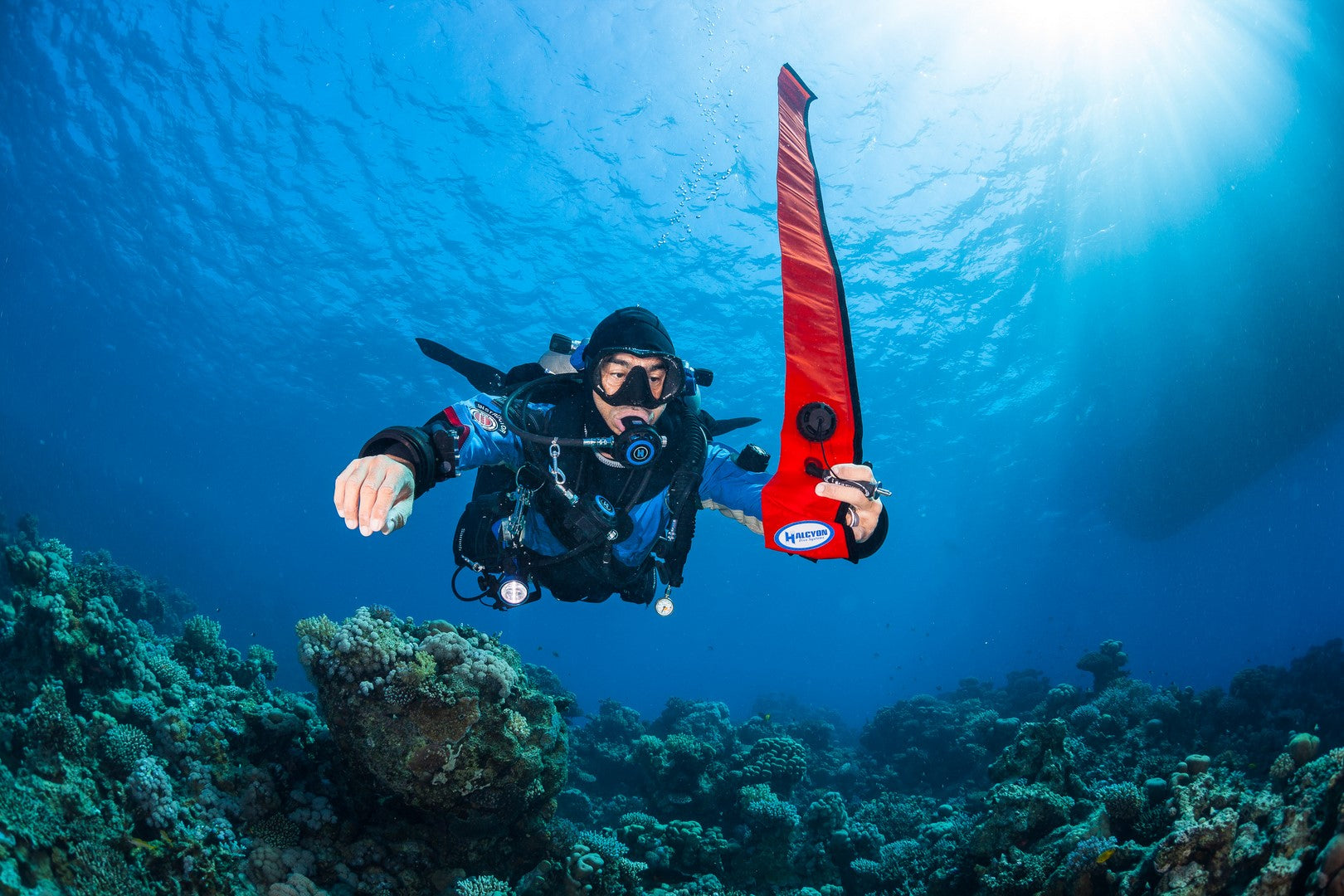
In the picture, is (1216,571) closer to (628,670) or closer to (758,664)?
(758,664)

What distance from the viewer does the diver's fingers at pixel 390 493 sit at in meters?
2.26

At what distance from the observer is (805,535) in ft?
9.94

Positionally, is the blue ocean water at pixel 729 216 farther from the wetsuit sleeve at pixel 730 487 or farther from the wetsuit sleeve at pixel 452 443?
the wetsuit sleeve at pixel 452 443

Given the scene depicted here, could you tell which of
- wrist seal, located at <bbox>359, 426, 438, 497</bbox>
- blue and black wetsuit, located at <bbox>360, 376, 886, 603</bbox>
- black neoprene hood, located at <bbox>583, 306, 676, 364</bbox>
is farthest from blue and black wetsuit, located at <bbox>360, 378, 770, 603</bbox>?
wrist seal, located at <bbox>359, 426, 438, 497</bbox>

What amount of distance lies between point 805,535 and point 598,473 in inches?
79.5

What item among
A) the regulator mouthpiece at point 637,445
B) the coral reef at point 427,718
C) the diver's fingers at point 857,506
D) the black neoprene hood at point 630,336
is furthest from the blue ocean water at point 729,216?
the coral reef at point 427,718

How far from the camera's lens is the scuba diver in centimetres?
423

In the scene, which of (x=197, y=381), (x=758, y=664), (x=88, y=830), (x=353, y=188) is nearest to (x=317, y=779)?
(x=88, y=830)

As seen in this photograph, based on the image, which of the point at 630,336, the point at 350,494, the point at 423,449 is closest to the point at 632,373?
the point at 630,336

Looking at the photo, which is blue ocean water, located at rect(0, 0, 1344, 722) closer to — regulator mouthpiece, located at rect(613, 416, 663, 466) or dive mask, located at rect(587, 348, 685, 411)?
dive mask, located at rect(587, 348, 685, 411)

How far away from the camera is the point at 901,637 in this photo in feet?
419

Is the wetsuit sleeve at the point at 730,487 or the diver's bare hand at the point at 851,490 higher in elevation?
the wetsuit sleeve at the point at 730,487

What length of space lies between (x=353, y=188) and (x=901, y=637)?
138 metres

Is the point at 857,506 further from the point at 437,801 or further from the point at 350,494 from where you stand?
the point at 437,801
